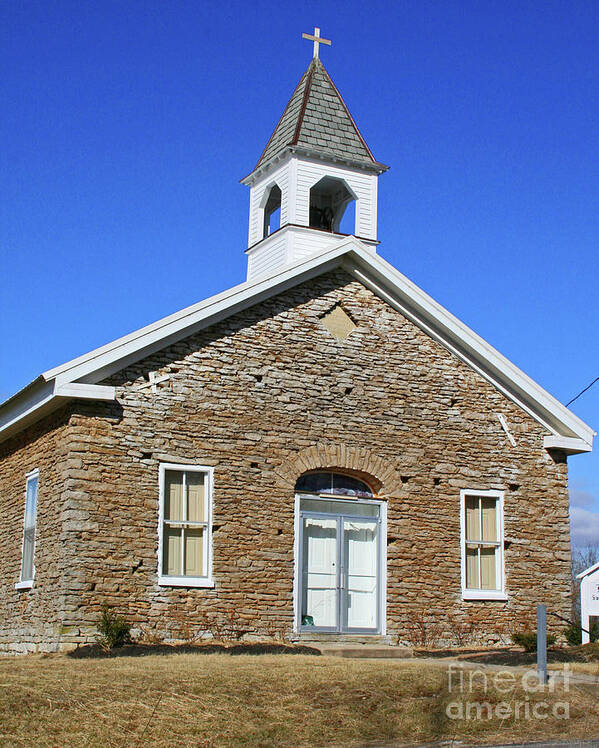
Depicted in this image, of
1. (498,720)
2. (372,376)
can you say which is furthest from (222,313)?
(498,720)

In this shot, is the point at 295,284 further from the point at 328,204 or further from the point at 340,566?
the point at 340,566

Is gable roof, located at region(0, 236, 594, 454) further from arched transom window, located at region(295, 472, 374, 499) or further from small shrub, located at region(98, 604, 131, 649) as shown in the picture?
small shrub, located at region(98, 604, 131, 649)

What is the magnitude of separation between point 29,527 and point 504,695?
9822mm

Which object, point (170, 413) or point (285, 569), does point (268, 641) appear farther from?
point (170, 413)

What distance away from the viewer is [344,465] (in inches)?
778

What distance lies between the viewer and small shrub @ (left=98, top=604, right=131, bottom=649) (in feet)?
55.2

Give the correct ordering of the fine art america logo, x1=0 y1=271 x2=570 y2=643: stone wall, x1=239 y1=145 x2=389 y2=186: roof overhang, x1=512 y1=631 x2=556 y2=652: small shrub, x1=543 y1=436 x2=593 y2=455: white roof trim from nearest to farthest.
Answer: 1. the fine art america logo
2. x1=0 y1=271 x2=570 y2=643: stone wall
3. x1=512 y1=631 x2=556 y2=652: small shrub
4. x1=543 y1=436 x2=593 y2=455: white roof trim
5. x1=239 y1=145 x2=389 y2=186: roof overhang

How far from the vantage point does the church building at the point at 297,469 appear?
17906 mm

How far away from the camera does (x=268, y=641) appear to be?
1842 cm

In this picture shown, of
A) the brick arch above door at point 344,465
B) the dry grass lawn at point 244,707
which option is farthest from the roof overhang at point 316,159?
the dry grass lawn at point 244,707

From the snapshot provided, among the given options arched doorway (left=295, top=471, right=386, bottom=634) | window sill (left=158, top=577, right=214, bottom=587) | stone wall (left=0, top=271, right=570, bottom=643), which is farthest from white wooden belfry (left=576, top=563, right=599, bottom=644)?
A: window sill (left=158, top=577, right=214, bottom=587)

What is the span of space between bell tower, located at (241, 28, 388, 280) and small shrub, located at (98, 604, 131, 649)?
7915 mm

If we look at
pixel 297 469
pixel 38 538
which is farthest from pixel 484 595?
pixel 38 538

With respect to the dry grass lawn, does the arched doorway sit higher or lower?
higher
